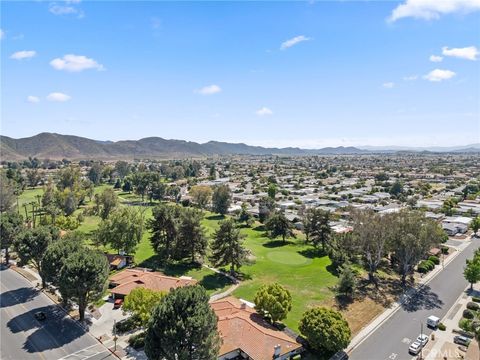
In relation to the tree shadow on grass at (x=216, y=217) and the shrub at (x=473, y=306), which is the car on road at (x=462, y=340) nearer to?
the shrub at (x=473, y=306)

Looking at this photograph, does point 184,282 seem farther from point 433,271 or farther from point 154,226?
point 433,271

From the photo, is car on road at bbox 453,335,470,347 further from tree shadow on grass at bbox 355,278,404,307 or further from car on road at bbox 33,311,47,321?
car on road at bbox 33,311,47,321

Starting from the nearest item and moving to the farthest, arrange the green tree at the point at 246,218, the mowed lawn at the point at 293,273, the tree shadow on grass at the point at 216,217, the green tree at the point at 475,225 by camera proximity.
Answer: the mowed lawn at the point at 293,273 < the green tree at the point at 475,225 < the green tree at the point at 246,218 < the tree shadow on grass at the point at 216,217

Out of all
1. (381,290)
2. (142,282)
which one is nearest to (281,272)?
(381,290)

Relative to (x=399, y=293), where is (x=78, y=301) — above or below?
above

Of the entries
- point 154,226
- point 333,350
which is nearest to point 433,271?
point 333,350

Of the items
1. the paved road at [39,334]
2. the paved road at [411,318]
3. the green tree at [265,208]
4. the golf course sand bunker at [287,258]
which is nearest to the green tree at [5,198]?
the paved road at [39,334]
